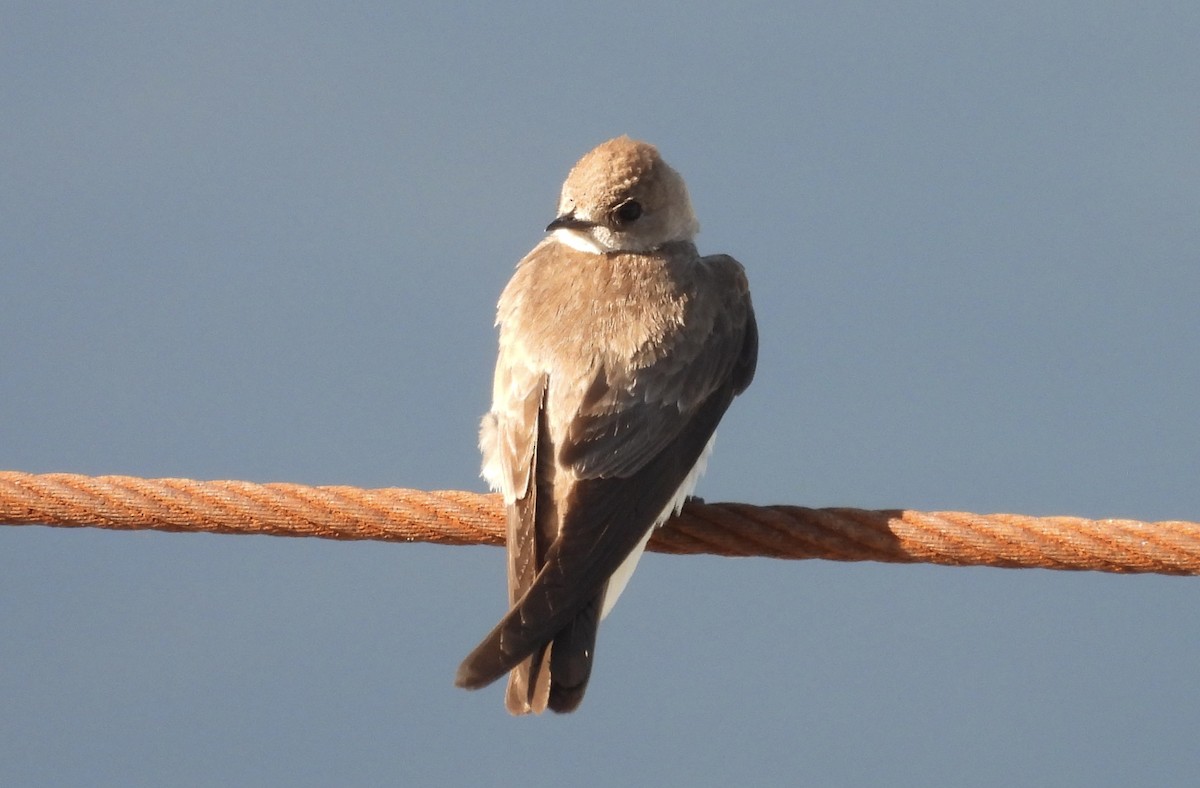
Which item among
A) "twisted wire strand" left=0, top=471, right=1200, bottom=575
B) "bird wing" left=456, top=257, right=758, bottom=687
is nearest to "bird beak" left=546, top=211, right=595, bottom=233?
"bird wing" left=456, top=257, right=758, bottom=687

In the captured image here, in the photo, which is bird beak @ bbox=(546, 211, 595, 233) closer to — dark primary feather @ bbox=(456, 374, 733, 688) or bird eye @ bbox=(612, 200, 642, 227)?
bird eye @ bbox=(612, 200, 642, 227)

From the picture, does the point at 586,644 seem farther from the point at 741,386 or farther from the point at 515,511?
the point at 741,386

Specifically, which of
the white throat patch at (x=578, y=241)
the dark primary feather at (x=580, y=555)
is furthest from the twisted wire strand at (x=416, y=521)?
the white throat patch at (x=578, y=241)

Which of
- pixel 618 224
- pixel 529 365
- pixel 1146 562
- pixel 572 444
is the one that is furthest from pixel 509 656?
pixel 618 224

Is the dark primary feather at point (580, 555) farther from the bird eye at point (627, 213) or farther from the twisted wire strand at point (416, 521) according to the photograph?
the bird eye at point (627, 213)

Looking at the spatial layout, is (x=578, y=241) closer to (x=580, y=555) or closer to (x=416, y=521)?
(x=580, y=555)

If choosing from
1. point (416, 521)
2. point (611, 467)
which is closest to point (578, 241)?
point (611, 467)

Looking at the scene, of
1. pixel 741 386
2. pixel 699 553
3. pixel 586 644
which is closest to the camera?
pixel 586 644
